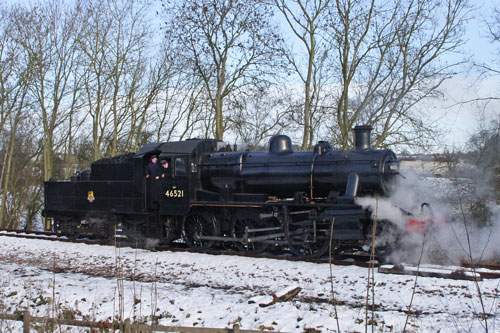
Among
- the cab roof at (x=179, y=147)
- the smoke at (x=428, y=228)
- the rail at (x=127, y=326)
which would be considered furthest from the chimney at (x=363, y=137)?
the rail at (x=127, y=326)

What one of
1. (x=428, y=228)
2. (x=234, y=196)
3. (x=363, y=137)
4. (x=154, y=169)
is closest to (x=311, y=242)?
(x=234, y=196)

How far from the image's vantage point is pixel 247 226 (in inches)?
441

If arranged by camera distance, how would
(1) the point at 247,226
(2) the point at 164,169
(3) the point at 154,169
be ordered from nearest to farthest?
(1) the point at 247,226
(2) the point at 164,169
(3) the point at 154,169

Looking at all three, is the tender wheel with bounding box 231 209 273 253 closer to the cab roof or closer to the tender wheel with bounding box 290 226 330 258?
the tender wheel with bounding box 290 226 330 258

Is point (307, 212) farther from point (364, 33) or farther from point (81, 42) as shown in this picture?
point (81, 42)

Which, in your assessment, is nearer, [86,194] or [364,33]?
[86,194]

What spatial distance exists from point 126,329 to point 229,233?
25.2ft

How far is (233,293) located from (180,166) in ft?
16.9

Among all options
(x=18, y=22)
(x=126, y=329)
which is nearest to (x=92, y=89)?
(x=18, y=22)

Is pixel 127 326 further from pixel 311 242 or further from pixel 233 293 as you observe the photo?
pixel 311 242

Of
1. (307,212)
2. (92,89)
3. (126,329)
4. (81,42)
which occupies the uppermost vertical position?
(81,42)

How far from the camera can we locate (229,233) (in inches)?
468

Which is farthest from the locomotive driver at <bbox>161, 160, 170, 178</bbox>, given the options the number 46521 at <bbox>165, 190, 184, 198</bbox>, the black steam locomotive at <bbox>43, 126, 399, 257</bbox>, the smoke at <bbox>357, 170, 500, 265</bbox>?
the smoke at <bbox>357, 170, 500, 265</bbox>

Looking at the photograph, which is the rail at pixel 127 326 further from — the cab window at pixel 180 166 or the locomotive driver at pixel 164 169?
the locomotive driver at pixel 164 169
